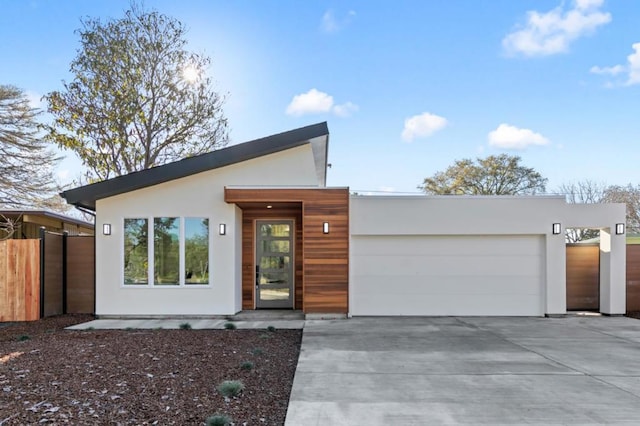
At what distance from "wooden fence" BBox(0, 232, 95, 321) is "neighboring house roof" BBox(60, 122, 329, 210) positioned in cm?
135

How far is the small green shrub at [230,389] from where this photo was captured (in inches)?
166

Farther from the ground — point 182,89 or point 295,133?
point 182,89

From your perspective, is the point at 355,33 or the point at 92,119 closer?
the point at 355,33

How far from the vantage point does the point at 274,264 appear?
10.4m

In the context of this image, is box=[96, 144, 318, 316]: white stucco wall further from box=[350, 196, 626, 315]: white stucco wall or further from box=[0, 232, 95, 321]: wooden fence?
box=[350, 196, 626, 315]: white stucco wall

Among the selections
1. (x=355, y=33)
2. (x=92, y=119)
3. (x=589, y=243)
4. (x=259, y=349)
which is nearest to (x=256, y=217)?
(x=259, y=349)

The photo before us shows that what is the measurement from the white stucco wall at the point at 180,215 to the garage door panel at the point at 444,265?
2.78 m

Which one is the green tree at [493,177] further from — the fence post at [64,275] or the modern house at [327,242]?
the fence post at [64,275]

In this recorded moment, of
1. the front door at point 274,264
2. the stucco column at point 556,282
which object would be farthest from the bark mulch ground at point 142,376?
the stucco column at point 556,282

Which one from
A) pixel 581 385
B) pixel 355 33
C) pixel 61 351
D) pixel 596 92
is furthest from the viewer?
pixel 596 92

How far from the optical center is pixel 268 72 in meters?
15.1

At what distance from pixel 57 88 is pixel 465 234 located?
52.0ft

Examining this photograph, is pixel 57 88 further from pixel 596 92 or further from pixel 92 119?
pixel 596 92

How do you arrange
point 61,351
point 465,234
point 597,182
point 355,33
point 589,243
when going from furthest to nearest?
point 597,182 < point 355,33 < point 589,243 < point 465,234 < point 61,351
